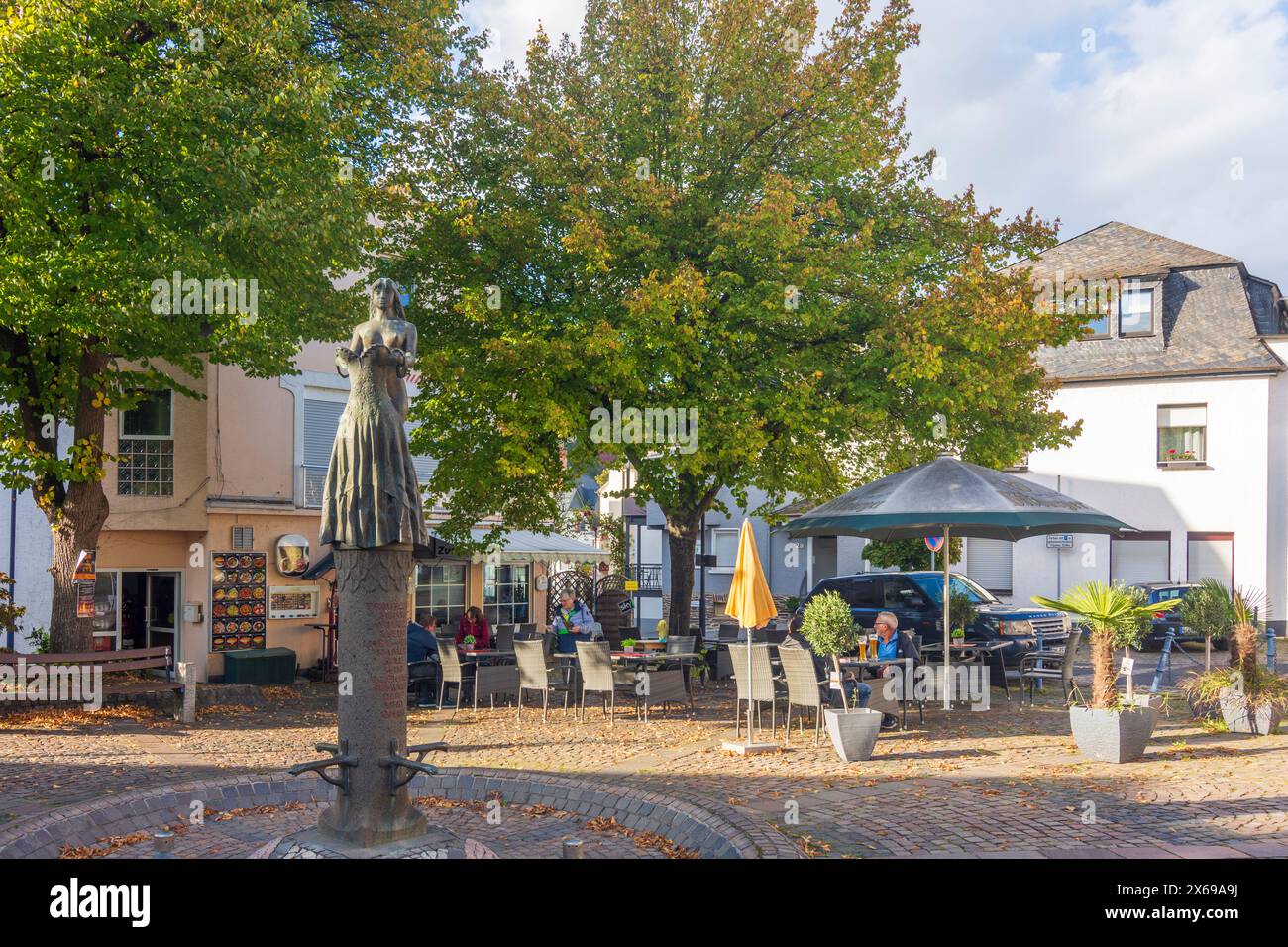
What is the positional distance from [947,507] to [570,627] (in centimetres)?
835

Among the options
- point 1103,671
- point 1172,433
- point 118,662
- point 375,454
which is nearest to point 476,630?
point 118,662

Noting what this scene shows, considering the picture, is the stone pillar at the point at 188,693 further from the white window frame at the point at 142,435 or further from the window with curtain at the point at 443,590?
the window with curtain at the point at 443,590

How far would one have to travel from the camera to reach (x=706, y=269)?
17.4 m

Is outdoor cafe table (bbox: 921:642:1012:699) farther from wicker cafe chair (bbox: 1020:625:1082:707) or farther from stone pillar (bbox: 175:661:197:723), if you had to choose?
stone pillar (bbox: 175:661:197:723)

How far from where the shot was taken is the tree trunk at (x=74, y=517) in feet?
50.7

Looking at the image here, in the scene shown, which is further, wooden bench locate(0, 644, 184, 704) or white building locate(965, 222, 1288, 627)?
white building locate(965, 222, 1288, 627)

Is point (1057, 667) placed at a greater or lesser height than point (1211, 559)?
lesser

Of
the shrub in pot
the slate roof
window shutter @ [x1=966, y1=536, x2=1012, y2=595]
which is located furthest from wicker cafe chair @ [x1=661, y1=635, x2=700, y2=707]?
window shutter @ [x1=966, y1=536, x2=1012, y2=595]

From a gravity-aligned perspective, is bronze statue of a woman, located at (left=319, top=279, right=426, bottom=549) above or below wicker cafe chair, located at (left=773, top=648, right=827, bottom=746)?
above

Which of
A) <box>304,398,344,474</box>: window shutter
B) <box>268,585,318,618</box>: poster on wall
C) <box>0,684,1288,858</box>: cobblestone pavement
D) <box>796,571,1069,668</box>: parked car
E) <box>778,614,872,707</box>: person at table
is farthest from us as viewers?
<box>304,398,344,474</box>: window shutter

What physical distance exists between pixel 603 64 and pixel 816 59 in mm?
3561

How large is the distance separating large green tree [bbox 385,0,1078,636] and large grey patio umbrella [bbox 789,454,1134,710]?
1.86 meters

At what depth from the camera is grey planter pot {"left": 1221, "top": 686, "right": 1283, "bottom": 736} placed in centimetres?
1226

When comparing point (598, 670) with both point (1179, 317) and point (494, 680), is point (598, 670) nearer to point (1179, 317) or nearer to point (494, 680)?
point (494, 680)
